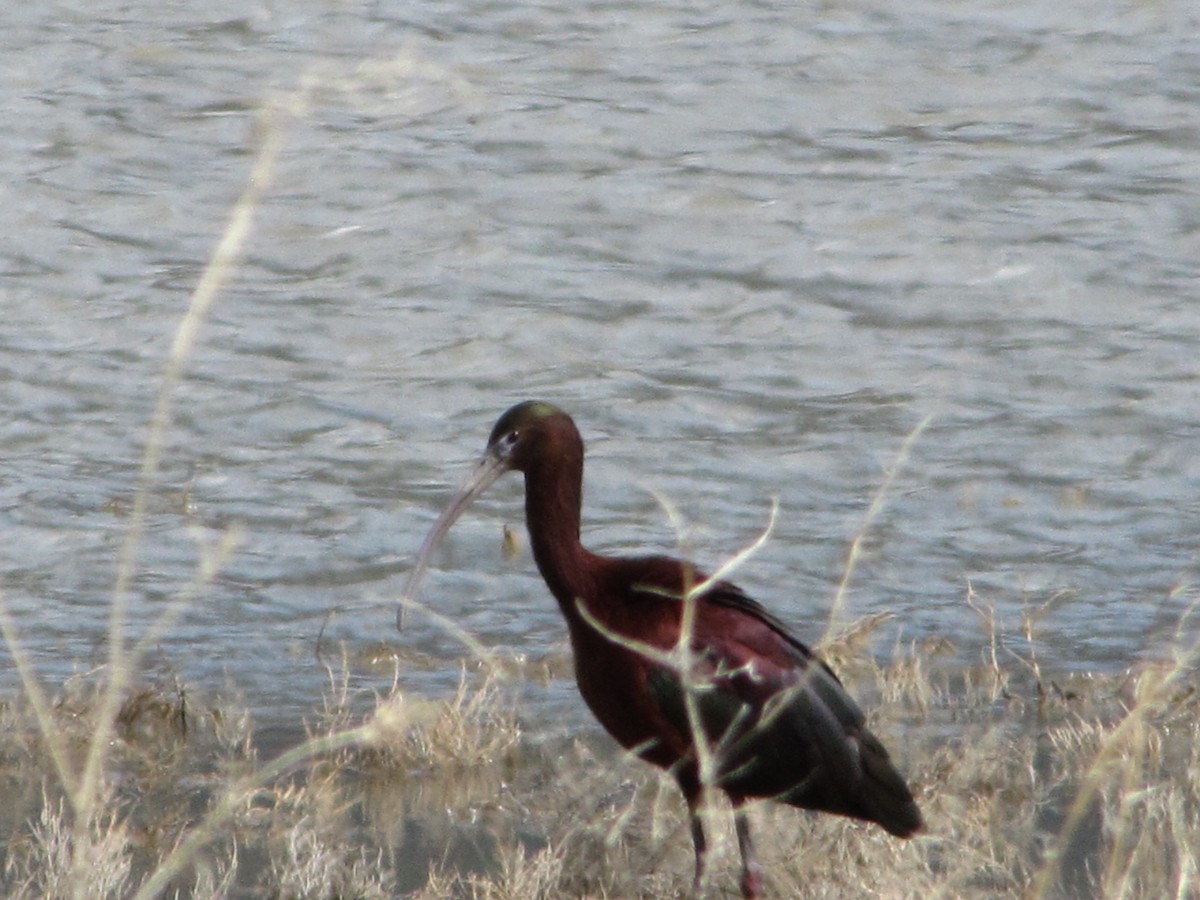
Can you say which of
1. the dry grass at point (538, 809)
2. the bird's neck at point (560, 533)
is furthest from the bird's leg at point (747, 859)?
the bird's neck at point (560, 533)

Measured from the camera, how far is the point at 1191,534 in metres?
7.97

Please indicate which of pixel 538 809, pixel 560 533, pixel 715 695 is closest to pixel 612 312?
pixel 538 809

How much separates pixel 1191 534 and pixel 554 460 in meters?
3.61

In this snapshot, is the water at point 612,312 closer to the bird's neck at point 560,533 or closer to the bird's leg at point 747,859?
the bird's neck at point 560,533

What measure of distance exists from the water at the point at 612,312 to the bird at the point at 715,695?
1.21m

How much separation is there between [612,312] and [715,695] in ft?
17.8

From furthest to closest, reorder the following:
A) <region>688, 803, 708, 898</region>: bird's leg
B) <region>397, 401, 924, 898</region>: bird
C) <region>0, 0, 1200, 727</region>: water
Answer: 1. <region>0, 0, 1200, 727</region>: water
2. <region>688, 803, 708, 898</region>: bird's leg
3. <region>397, 401, 924, 898</region>: bird

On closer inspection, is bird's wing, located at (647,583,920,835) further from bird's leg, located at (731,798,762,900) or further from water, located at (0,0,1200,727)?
water, located at (0,0,1200,727)

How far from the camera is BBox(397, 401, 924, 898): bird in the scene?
4.73 metres

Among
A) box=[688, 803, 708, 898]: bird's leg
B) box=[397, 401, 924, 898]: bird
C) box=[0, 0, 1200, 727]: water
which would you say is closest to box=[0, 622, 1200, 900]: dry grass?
box=[688, 803, 708, 898]: bird's leg

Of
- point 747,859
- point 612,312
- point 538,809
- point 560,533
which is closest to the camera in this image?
point 747,859

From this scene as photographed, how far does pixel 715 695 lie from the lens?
485 centimetres

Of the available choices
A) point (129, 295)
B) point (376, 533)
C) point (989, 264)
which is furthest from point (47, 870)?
point (989, 264)

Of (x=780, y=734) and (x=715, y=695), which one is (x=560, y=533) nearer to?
(x=715, y=695)
